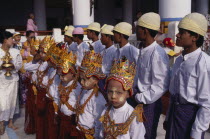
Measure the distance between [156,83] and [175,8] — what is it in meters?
4.01

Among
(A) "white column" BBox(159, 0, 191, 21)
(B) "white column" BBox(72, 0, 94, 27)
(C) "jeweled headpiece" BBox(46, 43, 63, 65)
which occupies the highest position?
(B) "white column" BBox(72, 0, 94, 27)

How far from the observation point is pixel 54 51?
3.38m

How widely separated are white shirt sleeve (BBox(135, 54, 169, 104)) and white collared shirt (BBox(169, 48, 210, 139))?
0.25 meters

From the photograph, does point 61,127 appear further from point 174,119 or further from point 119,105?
point 174,119

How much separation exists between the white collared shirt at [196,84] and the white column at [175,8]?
405 centimetres

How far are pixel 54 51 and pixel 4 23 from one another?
57.2 ft

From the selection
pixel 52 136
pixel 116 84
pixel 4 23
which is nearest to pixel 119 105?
pixel 116 84

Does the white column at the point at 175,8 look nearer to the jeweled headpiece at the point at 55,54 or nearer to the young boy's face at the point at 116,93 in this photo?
the jeweled headpiece at the point at 55,54

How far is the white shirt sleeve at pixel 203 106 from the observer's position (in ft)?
7.06

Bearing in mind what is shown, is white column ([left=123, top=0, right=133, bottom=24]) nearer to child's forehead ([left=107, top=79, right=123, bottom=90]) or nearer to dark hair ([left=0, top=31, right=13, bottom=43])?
dark hair ([left=0, top=31, right=13, bottom=43])

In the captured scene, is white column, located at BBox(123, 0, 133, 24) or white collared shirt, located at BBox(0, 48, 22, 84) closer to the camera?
white collared shirt, located at BBox(0, 48, 22, 84)

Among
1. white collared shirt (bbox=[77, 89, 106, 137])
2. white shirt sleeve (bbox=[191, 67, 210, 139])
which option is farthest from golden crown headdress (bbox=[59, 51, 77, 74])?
white shirt sleeve (bbox=[191, 67, 210, 139])

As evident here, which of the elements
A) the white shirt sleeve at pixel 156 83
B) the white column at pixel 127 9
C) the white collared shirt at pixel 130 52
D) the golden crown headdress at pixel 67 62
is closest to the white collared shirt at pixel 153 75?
the white shirt sleeve at pixel 156 83

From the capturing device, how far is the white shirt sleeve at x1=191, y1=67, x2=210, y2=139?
2150 mm
